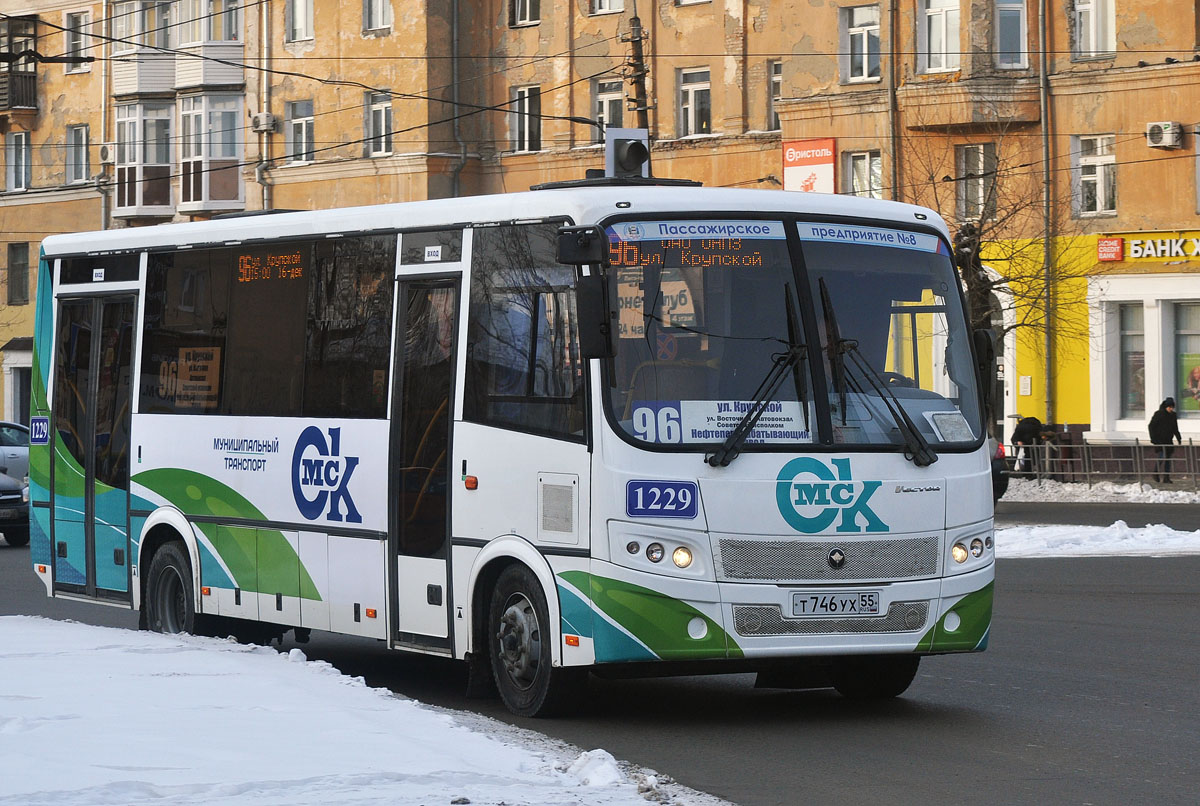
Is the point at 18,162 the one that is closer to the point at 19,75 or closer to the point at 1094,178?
the point at 19,75

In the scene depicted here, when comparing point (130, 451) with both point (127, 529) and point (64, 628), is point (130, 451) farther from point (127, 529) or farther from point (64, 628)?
point (64, 628)

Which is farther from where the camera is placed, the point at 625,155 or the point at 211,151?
the point at 211,151

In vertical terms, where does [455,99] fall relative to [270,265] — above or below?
above

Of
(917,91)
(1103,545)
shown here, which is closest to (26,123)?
(917,91)

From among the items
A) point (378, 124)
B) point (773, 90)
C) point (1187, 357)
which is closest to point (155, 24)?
point (378, 124)

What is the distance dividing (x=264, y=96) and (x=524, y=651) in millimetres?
47408

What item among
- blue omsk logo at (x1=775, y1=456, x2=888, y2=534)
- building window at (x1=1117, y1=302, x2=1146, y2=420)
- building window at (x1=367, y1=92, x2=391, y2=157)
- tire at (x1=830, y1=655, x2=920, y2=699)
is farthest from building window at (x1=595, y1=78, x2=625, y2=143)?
blue omsk logo at (x1=775, y1=456, x2=888, y2=534)

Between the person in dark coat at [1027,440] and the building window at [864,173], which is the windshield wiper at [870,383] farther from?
the building window at [864,173]

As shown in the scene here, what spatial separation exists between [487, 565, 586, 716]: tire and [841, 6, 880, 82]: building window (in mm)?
35009

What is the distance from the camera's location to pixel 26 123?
6425cm

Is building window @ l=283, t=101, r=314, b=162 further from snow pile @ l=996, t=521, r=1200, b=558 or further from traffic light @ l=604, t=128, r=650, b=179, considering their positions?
traffic light @ l=604, t=128, r=650, b=179

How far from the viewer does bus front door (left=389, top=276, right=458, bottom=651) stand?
11977 millimetres

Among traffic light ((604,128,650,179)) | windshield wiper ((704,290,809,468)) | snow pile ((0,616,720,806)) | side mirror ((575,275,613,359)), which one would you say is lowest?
snow pile ((0,616,720,806))

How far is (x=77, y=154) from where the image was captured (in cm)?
6300
